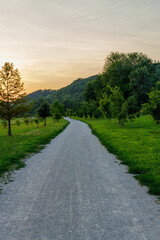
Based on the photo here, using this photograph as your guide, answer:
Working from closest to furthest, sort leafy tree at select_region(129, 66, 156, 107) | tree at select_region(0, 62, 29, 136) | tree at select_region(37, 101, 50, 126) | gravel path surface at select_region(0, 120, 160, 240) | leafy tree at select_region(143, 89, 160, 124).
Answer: gravel path surface at select_region(0, 120, 160, 240), leafy tree at select_region(143, 89, 160, 124), tree at select_region(0, 62, 29, 136), tree at select_region(37, 101, 50, 126), leafy tree at select_region(129, 66, 156, 107)

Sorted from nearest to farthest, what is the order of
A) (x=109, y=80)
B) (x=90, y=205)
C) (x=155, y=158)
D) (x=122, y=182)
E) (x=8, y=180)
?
(x=90, y=205), (x=122, y=182), (x=8, y=180), (x=155, y=158), (x=109, y=80)

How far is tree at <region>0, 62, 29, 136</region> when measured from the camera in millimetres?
26953

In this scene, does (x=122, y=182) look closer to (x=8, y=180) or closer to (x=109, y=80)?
(x=8, y=180)

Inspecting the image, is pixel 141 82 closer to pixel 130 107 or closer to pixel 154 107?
pixel 130 107

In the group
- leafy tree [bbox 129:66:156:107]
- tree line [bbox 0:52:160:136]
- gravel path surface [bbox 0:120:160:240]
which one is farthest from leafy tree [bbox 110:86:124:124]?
leafy tree [bbox 129:66:156:107]

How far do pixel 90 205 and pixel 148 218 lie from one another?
4.77 ft

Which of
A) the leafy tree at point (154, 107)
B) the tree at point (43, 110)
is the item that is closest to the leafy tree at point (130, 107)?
the leafy tree at point (154, 107)

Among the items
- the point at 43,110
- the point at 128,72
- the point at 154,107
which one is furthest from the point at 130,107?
the point at 128,72

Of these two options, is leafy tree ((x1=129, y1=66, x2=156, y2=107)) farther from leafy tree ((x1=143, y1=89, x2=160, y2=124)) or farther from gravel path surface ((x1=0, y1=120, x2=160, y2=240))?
gravel path surface ((x1=0, y1=120, x2=160, y2=240))

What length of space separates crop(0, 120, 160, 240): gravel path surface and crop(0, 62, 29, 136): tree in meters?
21.1

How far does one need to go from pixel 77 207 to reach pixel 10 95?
1000 inches

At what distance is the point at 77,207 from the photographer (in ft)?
15.6

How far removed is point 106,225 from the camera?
3934 millimetres

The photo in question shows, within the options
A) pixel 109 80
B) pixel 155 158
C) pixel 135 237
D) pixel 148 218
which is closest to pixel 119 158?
pixel 155 158
